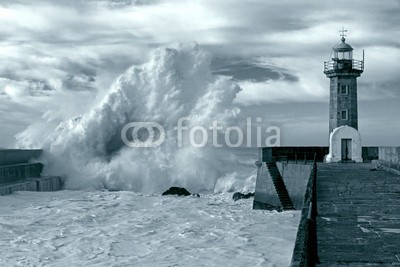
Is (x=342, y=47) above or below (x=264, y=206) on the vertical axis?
above

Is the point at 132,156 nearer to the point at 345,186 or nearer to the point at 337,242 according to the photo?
the point at 345,186

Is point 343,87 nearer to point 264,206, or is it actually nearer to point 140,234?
point 264,206

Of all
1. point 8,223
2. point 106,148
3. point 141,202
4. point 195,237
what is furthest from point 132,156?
point 195,237

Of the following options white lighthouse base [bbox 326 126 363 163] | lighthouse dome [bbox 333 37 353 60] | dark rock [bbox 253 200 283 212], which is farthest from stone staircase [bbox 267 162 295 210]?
lighthouse dome [bbox 333 37 353 60]

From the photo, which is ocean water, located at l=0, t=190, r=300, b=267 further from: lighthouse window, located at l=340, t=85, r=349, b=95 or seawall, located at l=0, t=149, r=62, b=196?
lighthouse window, located at l=340, t=85, r=349, b=95

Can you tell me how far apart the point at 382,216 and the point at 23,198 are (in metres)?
14.5

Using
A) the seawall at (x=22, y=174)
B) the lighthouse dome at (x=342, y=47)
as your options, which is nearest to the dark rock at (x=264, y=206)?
the lighthouse dome at (x=342, y=47)

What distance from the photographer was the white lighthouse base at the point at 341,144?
1894 centimetres

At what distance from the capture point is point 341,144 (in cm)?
1908

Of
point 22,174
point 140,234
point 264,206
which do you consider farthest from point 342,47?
point 22,174

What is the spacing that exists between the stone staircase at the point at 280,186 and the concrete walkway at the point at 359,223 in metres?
5.04

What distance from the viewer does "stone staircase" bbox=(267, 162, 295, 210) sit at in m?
15.5

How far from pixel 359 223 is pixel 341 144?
13478 mm

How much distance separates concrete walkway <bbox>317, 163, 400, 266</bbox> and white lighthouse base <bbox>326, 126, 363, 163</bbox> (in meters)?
8.46
